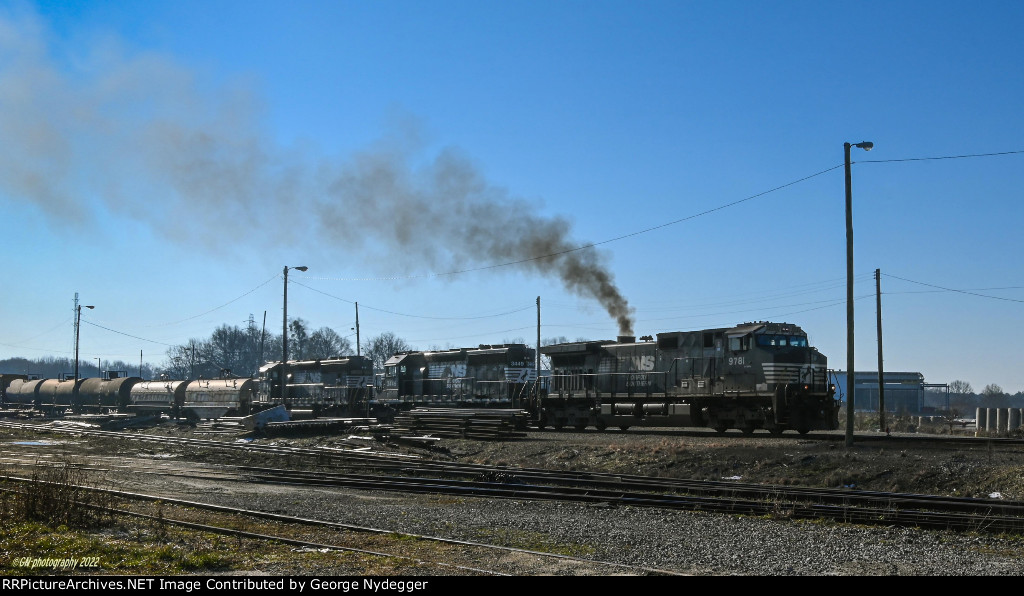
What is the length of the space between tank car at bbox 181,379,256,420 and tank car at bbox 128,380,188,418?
47cm

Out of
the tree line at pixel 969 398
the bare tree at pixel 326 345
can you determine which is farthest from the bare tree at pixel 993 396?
the bare tree at pixel 326 345

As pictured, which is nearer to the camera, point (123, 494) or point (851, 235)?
point (123, 494)

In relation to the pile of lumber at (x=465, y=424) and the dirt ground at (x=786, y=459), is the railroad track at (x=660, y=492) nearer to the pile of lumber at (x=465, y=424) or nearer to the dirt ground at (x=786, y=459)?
the dirt ground at (x=786, y=459)

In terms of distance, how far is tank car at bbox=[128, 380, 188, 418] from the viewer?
174 ft

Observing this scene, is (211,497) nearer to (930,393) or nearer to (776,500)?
(776,500)

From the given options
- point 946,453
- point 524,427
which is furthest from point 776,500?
point 524,427

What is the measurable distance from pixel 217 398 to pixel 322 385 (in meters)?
9.06

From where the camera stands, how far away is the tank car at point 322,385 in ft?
142

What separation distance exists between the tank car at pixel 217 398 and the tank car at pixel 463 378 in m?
11.2

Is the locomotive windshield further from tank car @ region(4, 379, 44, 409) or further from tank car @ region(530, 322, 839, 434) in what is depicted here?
tank car @ region(4, 379, 44, 409)

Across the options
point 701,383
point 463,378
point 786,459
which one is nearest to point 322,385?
point 463,378

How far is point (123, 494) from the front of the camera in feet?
53.7

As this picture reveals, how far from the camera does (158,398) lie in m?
54.4
